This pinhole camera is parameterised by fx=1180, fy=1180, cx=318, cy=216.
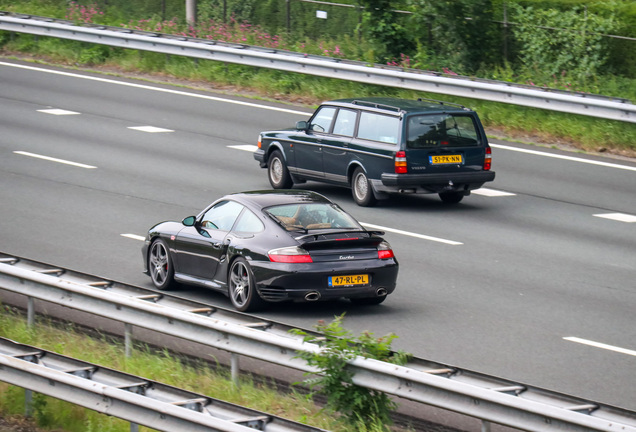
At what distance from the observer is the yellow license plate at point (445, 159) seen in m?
18.7

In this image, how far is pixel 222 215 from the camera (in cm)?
1404

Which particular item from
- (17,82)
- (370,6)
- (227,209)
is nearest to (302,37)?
(370,6)

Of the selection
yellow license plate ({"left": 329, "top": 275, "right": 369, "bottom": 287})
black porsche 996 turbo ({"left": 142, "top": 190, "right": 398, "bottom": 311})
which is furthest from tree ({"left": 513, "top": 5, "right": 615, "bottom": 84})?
yellow license plate ({"left": 329, "top": 275, "right": 369, "bottom": 287})

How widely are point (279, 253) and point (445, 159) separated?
259 inches

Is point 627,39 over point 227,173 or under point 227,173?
over

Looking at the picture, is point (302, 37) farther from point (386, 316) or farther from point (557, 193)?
point (386, 316)

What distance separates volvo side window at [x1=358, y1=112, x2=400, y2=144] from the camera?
738 inches

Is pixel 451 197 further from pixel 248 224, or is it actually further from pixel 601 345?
pixel 601 345

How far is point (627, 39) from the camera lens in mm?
27703

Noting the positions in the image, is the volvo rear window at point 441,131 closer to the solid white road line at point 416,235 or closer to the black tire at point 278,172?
the solid white road line at point 416,235

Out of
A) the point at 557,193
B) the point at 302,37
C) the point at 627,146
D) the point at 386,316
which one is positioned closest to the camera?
the point at 386,316

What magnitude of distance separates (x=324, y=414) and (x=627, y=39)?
20671 mm

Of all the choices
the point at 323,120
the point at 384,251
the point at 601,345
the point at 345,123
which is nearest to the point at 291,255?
the point at 384,251

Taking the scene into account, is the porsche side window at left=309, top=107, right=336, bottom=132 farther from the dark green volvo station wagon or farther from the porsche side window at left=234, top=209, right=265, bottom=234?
the porsche side window at left=234, top=209, right=265, bottom=234
